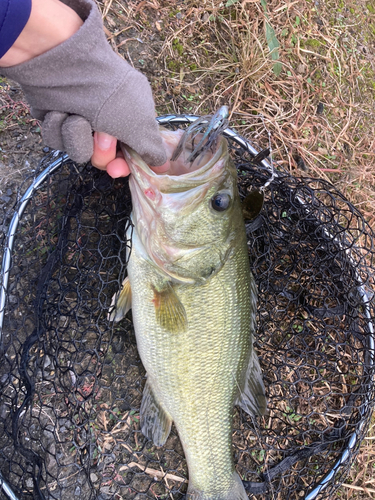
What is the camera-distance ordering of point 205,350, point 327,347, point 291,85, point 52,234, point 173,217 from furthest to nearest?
1. point 291,85
2. point 327,347
3. point 52,234
4. point 205,350
5. point 173,217

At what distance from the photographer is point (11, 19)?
1.21 metres

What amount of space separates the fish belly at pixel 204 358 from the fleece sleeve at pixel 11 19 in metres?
1.14

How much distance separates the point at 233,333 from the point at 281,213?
2.87ft

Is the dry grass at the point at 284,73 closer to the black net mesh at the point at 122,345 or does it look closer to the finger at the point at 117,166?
the black net mesh at the point at 122,345

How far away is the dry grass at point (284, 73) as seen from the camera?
2648mm

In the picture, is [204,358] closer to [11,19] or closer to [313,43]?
[11,19]

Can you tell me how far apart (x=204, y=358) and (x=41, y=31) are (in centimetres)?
175

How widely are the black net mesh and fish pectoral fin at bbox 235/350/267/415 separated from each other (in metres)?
0.23

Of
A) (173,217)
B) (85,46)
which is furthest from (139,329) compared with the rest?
(85,46)

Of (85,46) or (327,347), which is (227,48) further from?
(327,347)

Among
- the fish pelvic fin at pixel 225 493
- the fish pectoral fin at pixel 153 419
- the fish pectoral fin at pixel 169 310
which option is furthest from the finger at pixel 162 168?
the fish pelvic fin at pixel 225 493

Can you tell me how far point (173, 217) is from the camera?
6.15 ft

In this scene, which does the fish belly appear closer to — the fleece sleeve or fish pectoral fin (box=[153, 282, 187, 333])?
fish pectoral fin (box=[153, 282, 187, 333])

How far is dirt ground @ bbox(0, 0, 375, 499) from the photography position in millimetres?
2520
